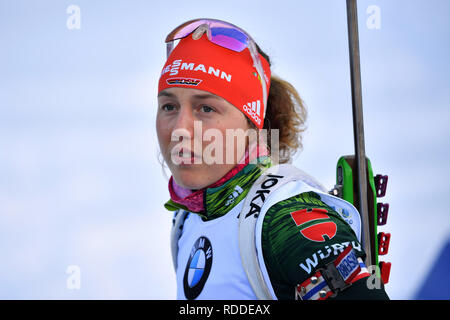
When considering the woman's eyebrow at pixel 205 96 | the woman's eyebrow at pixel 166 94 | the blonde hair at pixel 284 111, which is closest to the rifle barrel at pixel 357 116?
the blonde hair at pixel 284 111

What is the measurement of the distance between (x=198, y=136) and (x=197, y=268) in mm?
412

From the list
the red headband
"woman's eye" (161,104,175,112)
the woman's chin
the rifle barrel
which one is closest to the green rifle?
the rifle barrel

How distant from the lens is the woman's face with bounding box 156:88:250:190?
4.93ft

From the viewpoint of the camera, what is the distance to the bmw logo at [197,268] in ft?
4.87

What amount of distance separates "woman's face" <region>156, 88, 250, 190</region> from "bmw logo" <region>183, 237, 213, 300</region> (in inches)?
7.6

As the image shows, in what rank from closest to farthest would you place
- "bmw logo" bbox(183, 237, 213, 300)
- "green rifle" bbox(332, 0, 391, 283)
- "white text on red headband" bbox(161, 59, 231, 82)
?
"bmw logo" bbox(183, 237, 213, 300), "white text on red headband" bbox(161, 59, 231, 82), "green rifle" bbox(332, 0, 391, 283)

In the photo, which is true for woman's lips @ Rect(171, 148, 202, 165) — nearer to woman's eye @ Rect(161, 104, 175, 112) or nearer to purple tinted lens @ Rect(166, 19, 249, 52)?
woman's eye @ Rect(161, 104, 175, 112)

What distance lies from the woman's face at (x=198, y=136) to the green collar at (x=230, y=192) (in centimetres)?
4

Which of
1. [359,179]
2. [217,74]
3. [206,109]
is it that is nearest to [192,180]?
[206,109]

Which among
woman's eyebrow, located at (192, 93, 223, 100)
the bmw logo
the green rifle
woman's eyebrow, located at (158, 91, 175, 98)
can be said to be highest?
woman's eyebrow, located at (158, 91, 175, 98)

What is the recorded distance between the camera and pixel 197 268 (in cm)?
153

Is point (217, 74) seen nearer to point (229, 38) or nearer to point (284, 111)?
point (229, 38)
